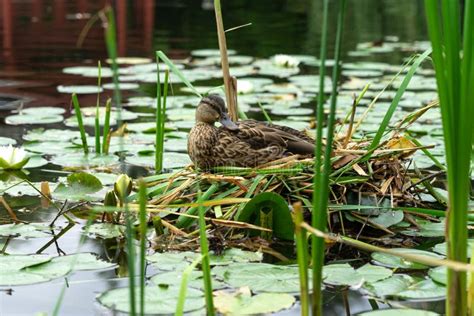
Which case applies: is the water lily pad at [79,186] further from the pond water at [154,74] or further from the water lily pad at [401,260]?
the water lily pad at [401,260]

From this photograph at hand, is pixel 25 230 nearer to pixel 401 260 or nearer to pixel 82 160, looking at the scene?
pixel 82 160

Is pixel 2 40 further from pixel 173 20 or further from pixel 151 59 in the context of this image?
pixel 173 20

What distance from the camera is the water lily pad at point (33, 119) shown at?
16.7 ft

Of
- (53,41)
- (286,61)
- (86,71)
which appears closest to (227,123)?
(86,71)

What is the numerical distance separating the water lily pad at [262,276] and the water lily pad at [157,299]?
0.17m

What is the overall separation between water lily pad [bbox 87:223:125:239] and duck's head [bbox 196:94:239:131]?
Result: 0.63 meters

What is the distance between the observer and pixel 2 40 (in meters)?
8.81

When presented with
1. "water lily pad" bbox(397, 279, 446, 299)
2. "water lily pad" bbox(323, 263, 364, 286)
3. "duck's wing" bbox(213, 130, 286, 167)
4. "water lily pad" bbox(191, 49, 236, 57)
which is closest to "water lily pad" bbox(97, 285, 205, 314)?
"water lily pad" bbox(323, 263, 364, 286)

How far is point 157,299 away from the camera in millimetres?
2318

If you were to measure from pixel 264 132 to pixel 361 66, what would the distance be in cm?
446

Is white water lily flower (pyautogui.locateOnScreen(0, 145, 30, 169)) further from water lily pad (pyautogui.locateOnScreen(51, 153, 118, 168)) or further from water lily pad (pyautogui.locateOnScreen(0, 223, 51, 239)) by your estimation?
water lily pad (pyautogui.locateOnScreen(0, 223, 51, 239))

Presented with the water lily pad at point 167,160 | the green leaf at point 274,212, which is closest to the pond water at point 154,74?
the water lily pad at point 167,160

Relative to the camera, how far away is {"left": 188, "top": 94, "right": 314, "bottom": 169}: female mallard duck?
11.0 ft

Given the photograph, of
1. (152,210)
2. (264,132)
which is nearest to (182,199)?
(152,210)
